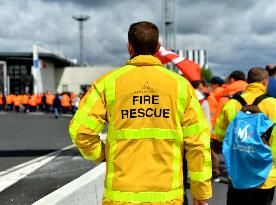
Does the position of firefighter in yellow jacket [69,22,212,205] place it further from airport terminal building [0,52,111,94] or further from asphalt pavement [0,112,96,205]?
airport terminal building [0,52,111,94]

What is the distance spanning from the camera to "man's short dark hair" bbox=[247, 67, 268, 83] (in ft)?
15.2

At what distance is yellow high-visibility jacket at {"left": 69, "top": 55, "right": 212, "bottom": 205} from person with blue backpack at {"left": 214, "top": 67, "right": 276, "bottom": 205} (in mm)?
1589

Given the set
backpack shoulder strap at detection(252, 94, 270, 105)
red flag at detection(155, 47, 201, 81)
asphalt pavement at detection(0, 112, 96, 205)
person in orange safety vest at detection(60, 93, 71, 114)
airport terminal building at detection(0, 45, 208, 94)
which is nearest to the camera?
backpack shoulder strap at detection(252, 94, 270, 105)

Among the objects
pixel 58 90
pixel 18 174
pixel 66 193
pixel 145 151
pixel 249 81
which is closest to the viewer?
pixel 145 151

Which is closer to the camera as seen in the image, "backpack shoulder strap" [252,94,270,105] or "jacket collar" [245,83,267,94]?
"backpack shoulder strap" [252,94,270,105]

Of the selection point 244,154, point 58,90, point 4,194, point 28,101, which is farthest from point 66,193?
point 58,90

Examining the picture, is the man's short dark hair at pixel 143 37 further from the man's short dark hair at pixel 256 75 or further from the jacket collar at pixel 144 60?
the man's short dark hair at pixel 256 75

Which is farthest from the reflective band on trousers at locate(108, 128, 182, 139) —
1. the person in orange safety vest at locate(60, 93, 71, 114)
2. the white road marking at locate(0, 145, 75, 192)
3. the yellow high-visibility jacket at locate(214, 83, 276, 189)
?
the person in orange safety vest at locate(60, 93, 71, 114)

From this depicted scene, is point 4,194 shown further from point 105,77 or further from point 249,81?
point 105,77

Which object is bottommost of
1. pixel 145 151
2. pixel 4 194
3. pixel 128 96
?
pixel 4 194

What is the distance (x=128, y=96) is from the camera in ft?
8.89

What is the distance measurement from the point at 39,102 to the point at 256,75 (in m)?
34.7

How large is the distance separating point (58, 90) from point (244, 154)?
62.5 meters

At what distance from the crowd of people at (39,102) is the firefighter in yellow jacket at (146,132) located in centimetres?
2982
